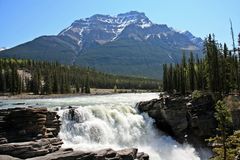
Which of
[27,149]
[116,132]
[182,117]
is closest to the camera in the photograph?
[27,149]

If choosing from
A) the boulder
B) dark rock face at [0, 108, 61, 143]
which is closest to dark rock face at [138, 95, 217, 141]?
dark rock face at [0, 108, 61, 143]

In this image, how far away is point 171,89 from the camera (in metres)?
124

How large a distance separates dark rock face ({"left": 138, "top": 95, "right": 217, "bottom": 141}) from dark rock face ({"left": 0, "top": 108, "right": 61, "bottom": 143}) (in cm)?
2418

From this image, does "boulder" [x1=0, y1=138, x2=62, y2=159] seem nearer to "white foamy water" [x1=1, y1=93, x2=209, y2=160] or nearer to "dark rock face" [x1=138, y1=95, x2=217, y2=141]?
"white foamy water" [x1=1, y1=93, x2=209, y2=160]

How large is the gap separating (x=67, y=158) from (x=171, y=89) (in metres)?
84.5

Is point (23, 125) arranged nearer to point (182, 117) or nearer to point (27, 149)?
point (27, 149)

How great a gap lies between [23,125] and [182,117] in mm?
31196

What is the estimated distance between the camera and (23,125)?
165ft

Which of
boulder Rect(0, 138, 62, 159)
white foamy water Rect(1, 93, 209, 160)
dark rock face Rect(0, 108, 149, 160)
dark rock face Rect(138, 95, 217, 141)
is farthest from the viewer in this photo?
dark rock face Rect(138, 95, 217, 141)

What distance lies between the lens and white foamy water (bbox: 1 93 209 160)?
59.4m

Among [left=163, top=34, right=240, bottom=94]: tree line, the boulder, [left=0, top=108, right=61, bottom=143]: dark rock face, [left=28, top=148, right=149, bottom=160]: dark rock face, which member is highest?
[left=163, top=34, right=240, bottom=94]: tree line

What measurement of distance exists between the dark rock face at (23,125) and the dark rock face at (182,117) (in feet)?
79.3

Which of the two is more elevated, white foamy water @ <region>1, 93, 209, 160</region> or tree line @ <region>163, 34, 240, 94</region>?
tree line @ <region>163, 34, 240, 94</region>

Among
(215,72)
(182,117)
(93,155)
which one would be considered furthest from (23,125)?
(215,72)
